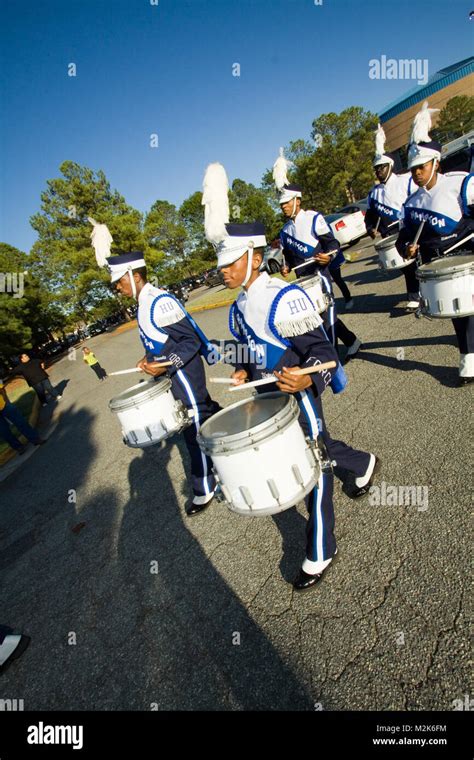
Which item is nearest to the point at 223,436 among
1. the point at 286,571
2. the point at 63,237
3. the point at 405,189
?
the point at 286,571

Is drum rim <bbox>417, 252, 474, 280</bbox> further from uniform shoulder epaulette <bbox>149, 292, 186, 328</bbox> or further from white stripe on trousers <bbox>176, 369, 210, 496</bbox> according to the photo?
white stripe on trousers <bbox>176, 369, 210, 496</bbox>

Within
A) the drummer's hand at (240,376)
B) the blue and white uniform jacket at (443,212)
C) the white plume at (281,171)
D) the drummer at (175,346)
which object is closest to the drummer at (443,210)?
the blue and white uniform jacket at (443,212)

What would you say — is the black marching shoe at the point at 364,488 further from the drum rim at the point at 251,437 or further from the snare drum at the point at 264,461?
the drum rim at the point at 251,437

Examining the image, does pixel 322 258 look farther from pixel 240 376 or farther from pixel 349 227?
pixel 349 227

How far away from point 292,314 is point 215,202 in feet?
3.15

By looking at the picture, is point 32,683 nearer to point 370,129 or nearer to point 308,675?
point 308,675

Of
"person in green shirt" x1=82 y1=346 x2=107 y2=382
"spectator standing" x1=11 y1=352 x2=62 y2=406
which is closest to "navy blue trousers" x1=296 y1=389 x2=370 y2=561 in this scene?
"person in green shirt" x1=82 y1=346 x2=107 y2=382

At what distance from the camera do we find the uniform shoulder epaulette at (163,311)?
3281 millimetres

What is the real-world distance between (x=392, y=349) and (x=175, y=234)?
150 feet

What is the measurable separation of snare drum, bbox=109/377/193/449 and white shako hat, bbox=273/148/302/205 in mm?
3493

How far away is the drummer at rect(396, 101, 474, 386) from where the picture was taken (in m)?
3.60

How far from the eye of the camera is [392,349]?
5.24 m

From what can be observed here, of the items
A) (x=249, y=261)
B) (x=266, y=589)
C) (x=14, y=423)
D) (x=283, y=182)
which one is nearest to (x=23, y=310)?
(x=14, y=423)

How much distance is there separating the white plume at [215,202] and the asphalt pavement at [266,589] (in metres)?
2.31
